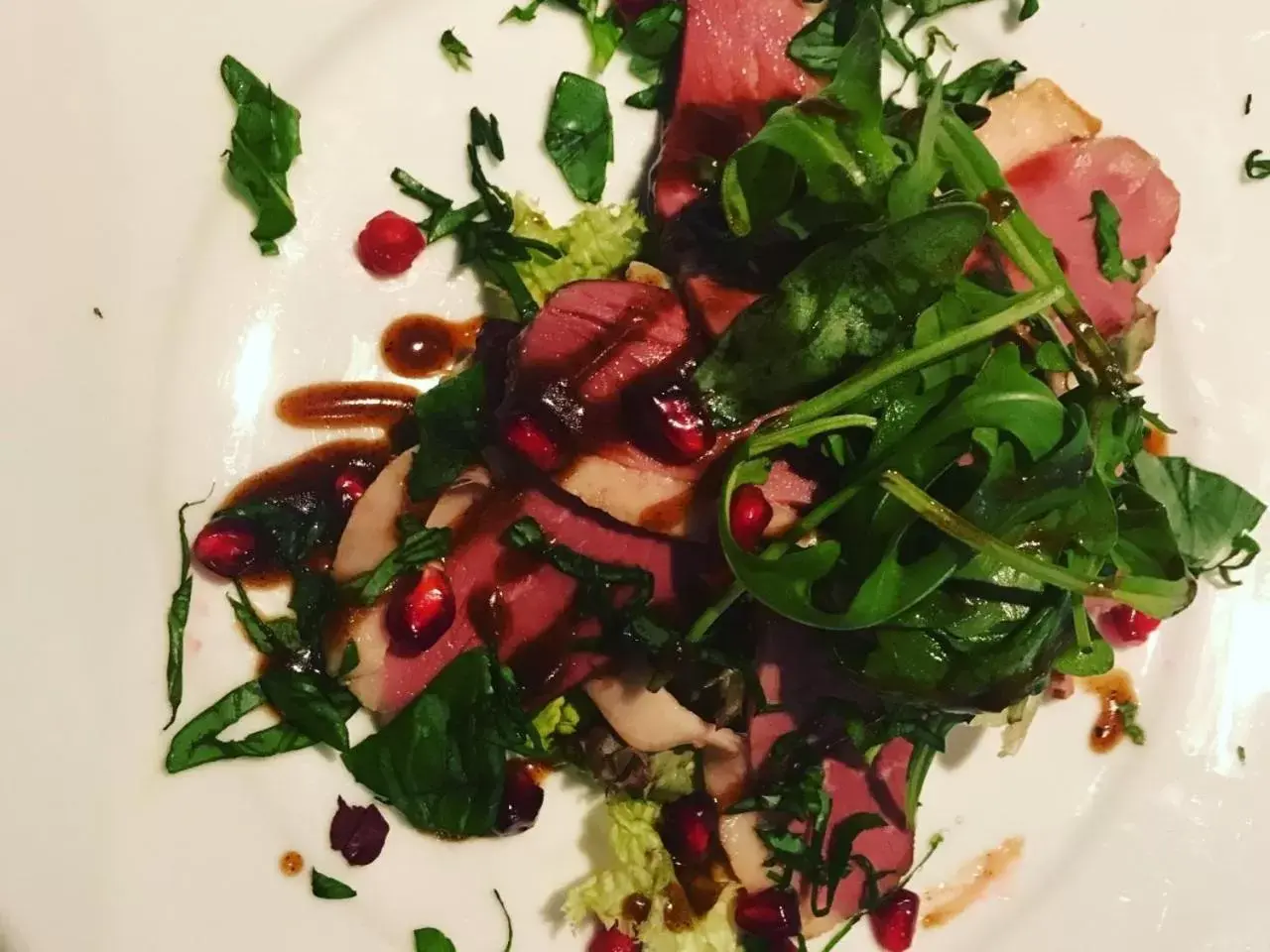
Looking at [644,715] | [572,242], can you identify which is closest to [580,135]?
[572,242]

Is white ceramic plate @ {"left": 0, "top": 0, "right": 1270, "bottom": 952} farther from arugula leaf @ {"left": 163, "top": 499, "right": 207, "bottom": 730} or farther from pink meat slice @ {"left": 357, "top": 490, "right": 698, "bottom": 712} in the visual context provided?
pink meat slice @ {"left": 357, "top": 490, "right": 698, "bottom": 712}

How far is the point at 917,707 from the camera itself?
107 inches

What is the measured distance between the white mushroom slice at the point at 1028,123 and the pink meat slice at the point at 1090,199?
0.04 m

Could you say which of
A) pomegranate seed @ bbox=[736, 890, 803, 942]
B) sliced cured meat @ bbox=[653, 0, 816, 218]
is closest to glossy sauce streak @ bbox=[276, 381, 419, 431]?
sliced cured meat @ bbox=[653, 0, 816, 218]

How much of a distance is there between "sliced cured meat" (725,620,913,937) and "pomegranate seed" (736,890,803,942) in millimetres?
84

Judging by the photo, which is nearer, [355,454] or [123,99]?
[123,99]

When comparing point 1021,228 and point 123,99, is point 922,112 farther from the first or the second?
point 123,99

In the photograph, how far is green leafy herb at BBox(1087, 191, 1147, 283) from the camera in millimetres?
3068

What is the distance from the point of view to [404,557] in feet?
9.34

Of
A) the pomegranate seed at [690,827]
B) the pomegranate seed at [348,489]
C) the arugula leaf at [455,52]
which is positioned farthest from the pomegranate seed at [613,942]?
the arugula leaf at [455,52]

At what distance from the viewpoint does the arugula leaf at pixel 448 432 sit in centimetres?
291

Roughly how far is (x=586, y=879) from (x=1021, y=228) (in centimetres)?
217

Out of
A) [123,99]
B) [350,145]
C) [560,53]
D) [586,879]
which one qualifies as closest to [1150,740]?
[586,879]

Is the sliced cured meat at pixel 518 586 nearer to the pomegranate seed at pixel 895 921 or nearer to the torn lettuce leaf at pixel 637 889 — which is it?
the torn lettuce leaf at pixel 637 889
